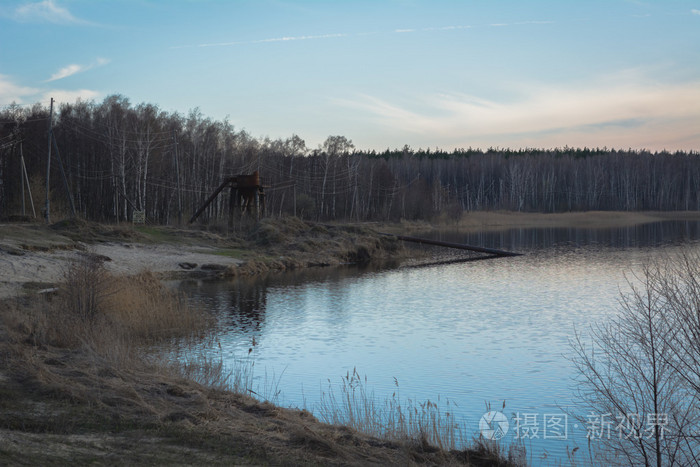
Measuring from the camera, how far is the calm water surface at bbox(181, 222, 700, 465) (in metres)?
13.7

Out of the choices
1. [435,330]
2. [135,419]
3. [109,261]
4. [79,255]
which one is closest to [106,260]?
[109,261]

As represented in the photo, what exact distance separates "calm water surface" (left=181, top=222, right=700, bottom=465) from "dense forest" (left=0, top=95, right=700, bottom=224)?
25.3 meters

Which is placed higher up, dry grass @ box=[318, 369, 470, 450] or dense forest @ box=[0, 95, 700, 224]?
A: dense forest @ box=[0, 95, 700, 224]

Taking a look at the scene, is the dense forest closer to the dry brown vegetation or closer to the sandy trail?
the sandy trail

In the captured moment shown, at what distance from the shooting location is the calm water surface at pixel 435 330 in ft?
45.0

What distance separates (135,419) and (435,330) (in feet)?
42.7

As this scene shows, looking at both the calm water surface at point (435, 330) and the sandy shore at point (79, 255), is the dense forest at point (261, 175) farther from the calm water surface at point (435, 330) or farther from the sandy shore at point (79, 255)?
the calm water surface at point (435, 330)

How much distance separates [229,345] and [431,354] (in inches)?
220

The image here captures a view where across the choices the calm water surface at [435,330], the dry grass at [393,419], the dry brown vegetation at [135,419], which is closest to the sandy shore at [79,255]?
the calm water surface at [435,330]

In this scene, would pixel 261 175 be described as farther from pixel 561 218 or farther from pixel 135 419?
pixel 135 419

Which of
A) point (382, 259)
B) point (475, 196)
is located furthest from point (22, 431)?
point (475, 196)

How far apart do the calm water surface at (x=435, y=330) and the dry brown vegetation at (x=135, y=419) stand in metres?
2.43

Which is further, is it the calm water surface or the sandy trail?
the sandy trail

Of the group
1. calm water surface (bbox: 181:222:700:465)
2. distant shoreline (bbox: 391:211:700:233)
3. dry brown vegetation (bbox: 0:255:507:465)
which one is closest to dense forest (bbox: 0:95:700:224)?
distant shoreline (bbox: 391:211:700:233)
